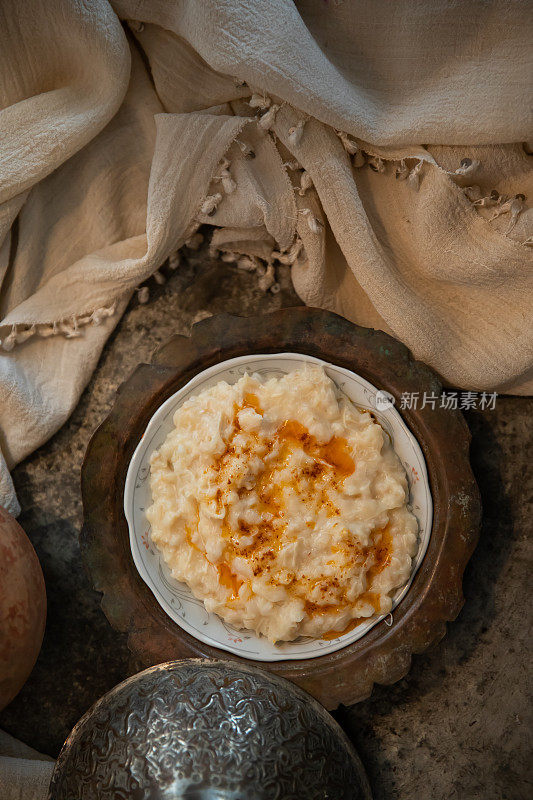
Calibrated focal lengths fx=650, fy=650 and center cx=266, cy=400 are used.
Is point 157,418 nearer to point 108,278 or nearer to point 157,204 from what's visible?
point 108,278

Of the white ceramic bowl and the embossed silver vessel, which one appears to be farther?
the white ceramic bowl

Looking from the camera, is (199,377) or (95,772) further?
(199,377)

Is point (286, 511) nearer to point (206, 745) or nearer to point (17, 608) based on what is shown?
point (206, 745)

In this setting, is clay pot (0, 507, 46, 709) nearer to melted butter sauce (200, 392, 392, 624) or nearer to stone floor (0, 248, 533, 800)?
stone floor (0, 248, 533, 800)

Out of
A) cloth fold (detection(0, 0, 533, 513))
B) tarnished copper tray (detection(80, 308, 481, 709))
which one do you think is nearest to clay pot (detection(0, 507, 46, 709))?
tarnished copper tray (detection(80, 308, 481, 709))

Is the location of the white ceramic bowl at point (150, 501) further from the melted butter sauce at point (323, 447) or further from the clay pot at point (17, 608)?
the clay pot at point (17, 608)

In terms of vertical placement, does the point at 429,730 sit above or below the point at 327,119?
below

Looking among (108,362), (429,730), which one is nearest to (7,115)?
(108,362)
